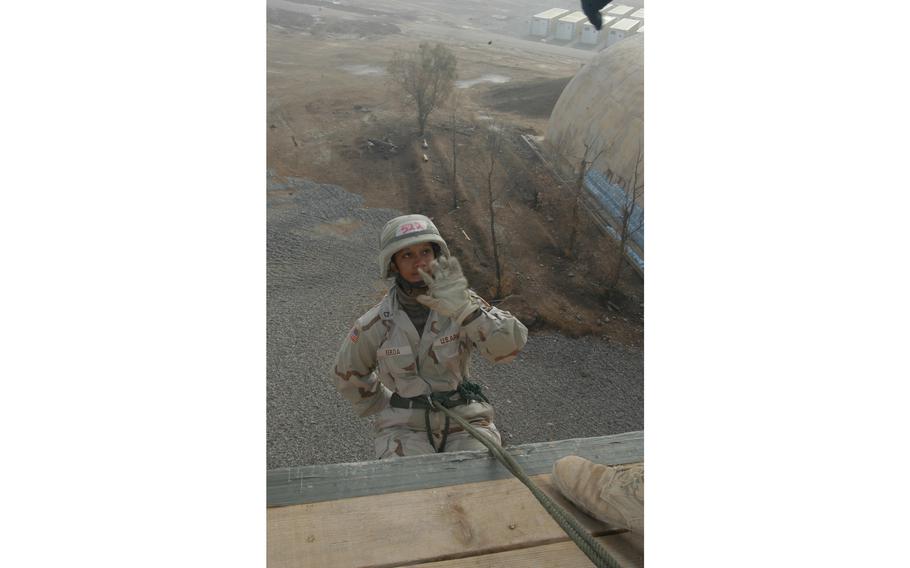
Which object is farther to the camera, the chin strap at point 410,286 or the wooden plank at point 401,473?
the chin strap at point 410,286

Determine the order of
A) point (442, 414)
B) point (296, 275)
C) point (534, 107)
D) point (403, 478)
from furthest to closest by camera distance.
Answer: point (534, 107) < point (296, 275) < point (442, 414) < point (403, 478)

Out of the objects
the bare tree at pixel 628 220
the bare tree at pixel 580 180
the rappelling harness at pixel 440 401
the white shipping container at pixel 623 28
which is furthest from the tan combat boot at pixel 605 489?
the white shipping container at pixel 623 28

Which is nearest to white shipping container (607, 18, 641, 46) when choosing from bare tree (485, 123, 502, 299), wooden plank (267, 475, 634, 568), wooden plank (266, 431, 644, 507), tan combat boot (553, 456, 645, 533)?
bare tree (485, 123, 502, 299)

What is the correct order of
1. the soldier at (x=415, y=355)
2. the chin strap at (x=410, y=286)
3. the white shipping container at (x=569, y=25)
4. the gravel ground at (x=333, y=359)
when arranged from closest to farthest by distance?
the soldier at (x=415, y=355)
the chin strap at (x=410, y=286)
the gravel ground at (x=333, y=359)
the white shipping container at (x=569, y=25)

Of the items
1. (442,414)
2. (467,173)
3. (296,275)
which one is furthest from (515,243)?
(442,414)

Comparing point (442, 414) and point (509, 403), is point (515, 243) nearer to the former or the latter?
point (509, 403)

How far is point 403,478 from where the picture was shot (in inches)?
108

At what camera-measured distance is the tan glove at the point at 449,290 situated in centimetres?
283

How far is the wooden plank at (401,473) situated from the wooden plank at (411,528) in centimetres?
4

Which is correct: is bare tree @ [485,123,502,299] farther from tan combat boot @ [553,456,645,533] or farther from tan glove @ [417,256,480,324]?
tan combat boot @ [553,456,645,533]

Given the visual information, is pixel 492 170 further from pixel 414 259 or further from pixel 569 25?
pixel 414 259

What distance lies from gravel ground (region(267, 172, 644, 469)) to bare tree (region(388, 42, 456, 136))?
1137mm

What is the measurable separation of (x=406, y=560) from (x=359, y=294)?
2.46m

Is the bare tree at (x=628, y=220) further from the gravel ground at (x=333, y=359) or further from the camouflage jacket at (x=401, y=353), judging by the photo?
the camouflage jacket at (x=401, y=353)
